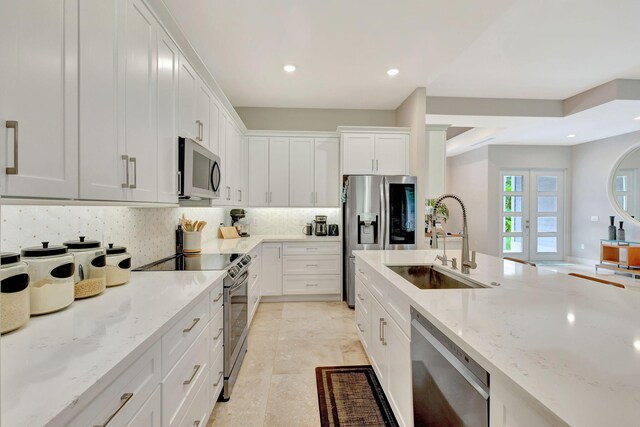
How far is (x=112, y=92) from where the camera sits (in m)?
1.29

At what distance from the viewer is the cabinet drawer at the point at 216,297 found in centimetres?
175

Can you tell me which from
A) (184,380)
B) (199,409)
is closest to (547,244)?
(199,409)

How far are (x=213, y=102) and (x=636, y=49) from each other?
14.7ft

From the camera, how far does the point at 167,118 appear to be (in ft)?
6.05

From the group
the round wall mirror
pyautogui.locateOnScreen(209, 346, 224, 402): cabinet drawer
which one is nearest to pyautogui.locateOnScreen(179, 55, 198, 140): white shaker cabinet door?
pyautogui.locateOnScreen(209, 346, 224, 402): cabinet drawer

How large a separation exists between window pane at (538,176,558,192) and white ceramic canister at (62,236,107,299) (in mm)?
9017

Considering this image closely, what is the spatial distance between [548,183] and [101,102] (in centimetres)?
919

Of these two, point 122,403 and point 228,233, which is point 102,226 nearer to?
point 122,403

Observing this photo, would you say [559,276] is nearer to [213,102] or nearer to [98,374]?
[98,374]

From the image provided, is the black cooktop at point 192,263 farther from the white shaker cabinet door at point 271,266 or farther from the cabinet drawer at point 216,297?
the white shaker cabinet door at point 271,266

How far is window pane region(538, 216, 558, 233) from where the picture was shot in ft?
24.4

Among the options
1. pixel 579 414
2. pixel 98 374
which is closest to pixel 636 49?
pixel 579 414

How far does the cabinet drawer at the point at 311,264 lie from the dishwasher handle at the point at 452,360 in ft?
9.01

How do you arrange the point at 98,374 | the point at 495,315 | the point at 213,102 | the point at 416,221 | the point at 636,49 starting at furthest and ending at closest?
the point at 416,221
the point at 636,49
the point at 213,102
the point at 495,315
the point at 98,374
